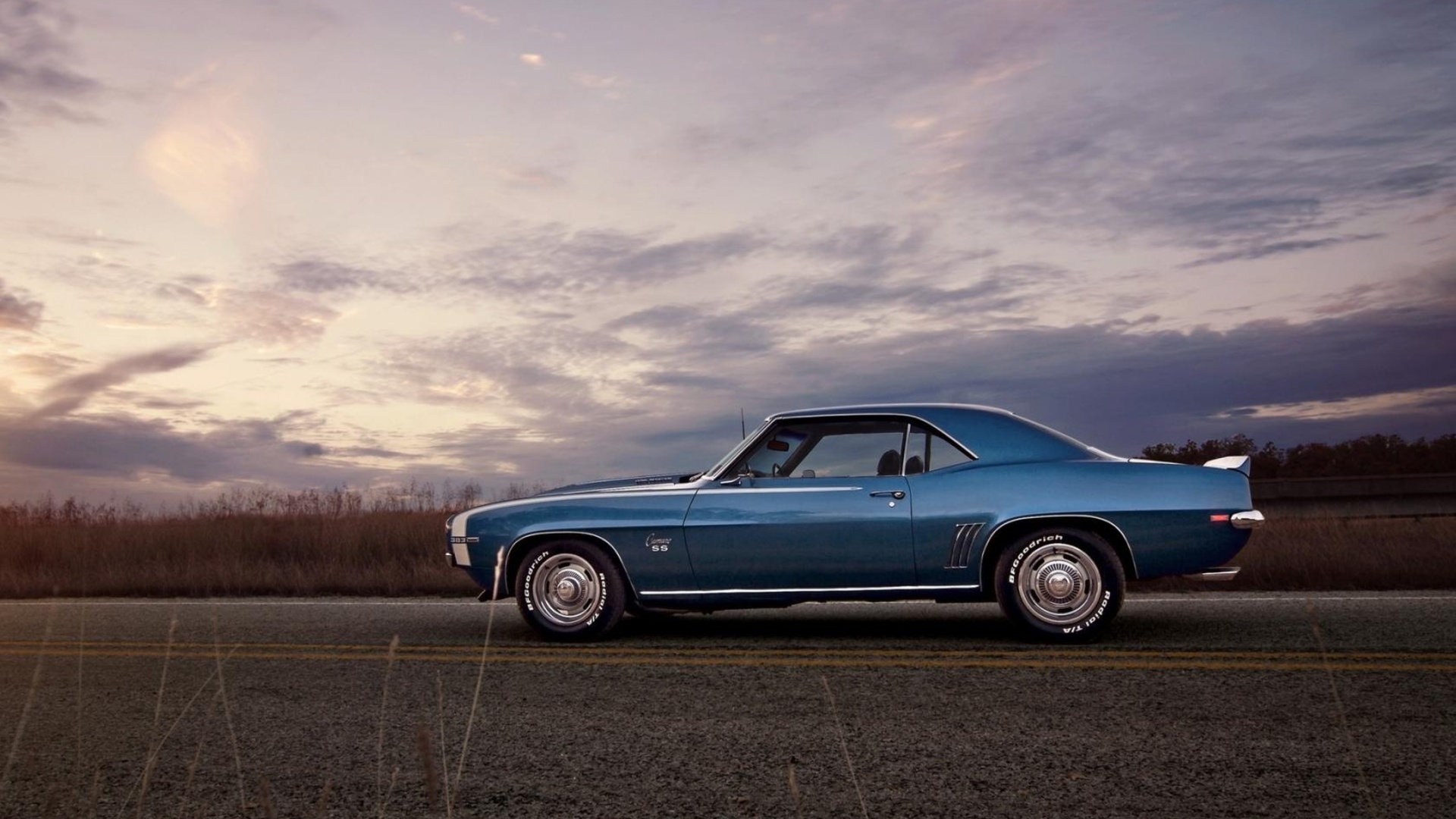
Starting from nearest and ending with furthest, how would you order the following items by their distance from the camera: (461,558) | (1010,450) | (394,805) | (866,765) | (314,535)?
(394,805)
(866,765)
(1010,450)
(461,558)
(314,535)

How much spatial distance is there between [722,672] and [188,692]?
290 centimetres

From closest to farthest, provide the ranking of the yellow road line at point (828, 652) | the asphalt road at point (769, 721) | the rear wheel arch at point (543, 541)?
the asphalt road at point (769, 721)
the yellow road line at point (828, 652)
the rear wheel arch at point (543, 541)

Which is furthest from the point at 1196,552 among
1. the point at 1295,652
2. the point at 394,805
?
the point at 394,805

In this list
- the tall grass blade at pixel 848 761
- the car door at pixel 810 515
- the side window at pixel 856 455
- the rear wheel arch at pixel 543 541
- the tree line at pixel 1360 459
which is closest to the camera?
the tall grass blade at pixel 848 761

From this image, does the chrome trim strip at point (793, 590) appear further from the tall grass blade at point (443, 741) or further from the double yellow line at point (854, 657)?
the tall grass blade at point (443, 741)

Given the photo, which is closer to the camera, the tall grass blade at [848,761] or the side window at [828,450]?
the tall grass blade at [848,761]

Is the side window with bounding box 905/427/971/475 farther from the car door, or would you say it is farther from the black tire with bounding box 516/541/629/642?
the black tire with bounding box 516/541/629/642

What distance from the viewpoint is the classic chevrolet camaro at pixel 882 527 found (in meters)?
7.51

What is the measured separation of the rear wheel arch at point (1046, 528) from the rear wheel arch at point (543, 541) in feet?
7.47

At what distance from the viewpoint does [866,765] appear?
454cm

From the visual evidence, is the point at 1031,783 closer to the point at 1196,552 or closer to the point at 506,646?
the point at 1196,552

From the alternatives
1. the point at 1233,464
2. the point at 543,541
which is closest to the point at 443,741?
the point at 543,541

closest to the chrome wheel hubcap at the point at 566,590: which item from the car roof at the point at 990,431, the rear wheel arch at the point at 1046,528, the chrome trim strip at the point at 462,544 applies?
the chrome trim strip at the point at 462,544

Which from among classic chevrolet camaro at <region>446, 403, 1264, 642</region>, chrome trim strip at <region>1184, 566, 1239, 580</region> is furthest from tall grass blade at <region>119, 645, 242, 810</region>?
chrome trim strip at <region>1184, 566, 1239, 580</region>
